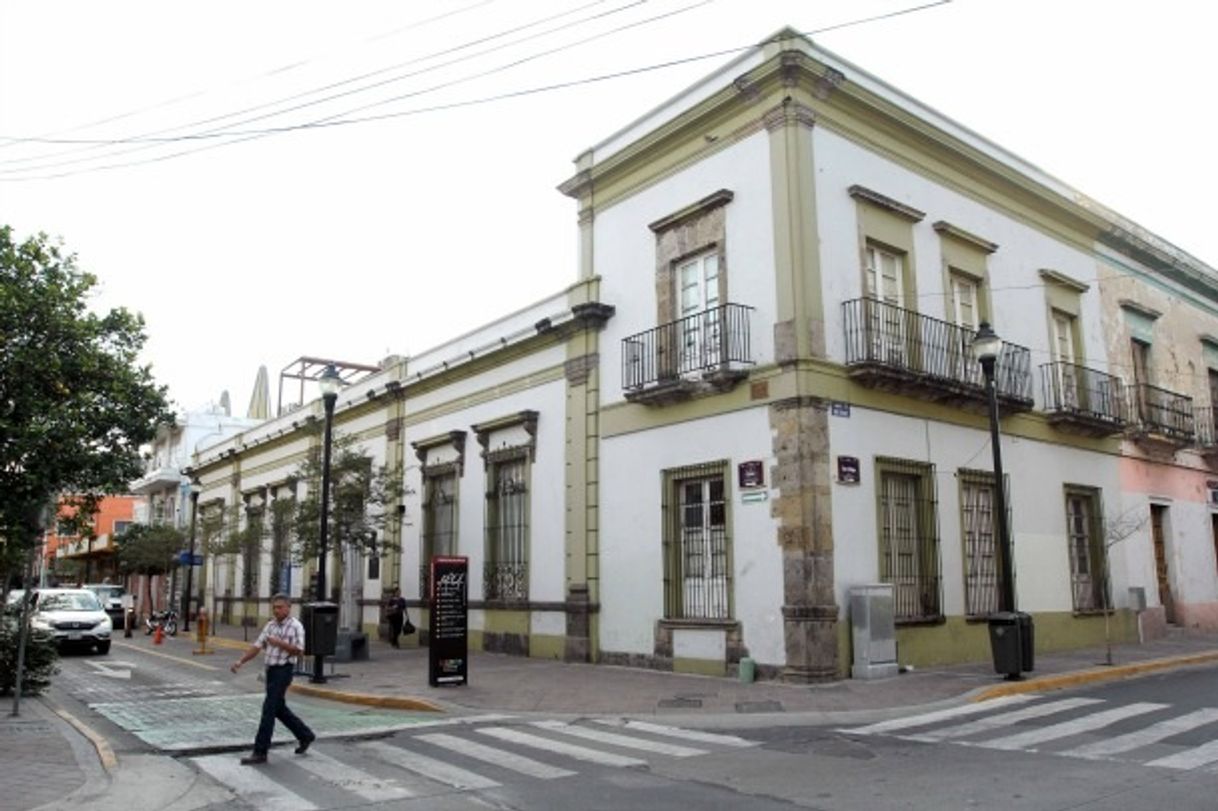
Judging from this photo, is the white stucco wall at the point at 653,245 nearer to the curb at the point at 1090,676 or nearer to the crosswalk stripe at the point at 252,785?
the curb at the point at 1090,676

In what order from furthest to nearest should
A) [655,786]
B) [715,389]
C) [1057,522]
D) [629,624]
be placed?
[1057,522] → [629,624] → [715,389] → [655,786]

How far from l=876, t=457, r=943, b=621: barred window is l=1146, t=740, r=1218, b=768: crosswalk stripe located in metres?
6.07

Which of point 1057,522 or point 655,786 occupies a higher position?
point 1057,522

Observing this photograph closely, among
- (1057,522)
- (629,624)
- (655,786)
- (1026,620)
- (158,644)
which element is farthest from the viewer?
(158,644)

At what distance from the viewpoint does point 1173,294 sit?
23797mm

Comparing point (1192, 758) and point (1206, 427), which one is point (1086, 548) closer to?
point (1206, 427)

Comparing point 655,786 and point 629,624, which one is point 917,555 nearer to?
point 629,624

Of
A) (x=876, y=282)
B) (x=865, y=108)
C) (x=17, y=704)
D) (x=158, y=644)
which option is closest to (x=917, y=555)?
(x=876, y=282)

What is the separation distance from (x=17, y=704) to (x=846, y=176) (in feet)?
44.1

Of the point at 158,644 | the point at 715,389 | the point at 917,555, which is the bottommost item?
the point at 158,644

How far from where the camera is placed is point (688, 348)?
1599 cm

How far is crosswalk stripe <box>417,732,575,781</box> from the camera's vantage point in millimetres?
8055

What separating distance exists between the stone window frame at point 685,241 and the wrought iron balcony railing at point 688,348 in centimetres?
38

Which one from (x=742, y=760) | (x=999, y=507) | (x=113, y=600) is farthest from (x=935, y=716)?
(x=113, y=600)
